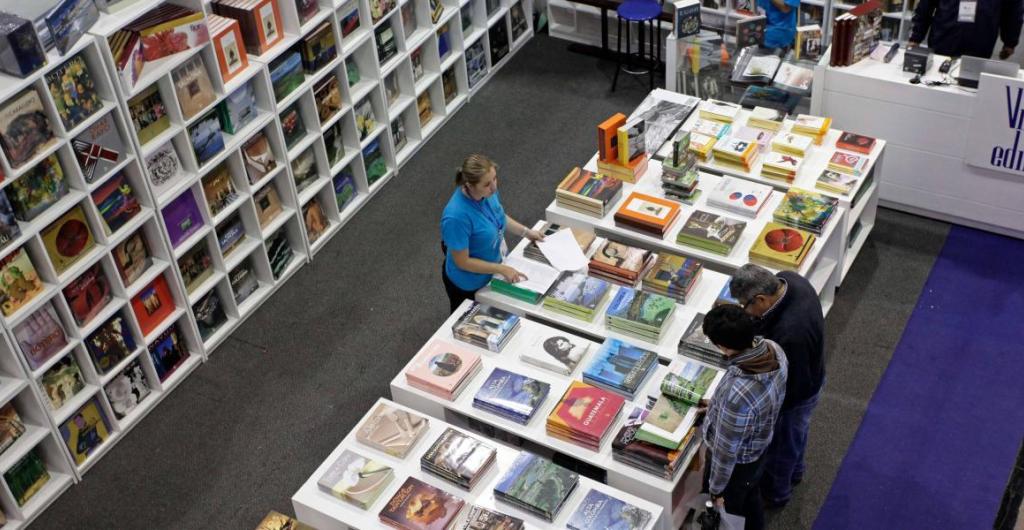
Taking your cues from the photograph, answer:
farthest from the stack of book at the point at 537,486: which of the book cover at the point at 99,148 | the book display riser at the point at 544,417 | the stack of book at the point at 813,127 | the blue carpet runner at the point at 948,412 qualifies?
the stack of book at the point at 813,127

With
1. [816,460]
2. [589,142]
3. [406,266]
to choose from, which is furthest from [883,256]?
[406,266]

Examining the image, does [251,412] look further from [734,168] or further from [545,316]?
[734,168]

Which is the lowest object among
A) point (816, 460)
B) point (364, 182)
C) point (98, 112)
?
point (816, 460)

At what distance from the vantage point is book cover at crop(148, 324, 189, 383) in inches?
259

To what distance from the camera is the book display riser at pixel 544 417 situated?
16.3 ft

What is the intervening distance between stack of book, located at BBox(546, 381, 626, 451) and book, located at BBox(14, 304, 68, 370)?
8.86ft

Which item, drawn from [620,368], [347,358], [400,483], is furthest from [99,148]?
[620,368]

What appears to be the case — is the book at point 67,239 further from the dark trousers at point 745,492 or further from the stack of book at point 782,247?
the stack of book at point 782,247

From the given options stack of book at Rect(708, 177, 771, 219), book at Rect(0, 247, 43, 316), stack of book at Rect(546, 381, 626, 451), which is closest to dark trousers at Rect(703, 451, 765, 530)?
stack of book at Rect(546, 381, 626, 451)

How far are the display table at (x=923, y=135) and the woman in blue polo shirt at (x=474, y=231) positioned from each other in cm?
251

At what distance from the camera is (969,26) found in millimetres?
7676

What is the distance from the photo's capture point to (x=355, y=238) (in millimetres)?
7723

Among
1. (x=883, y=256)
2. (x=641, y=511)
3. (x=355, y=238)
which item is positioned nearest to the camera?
(x=641, y=511)

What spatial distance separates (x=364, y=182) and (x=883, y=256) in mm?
3608
